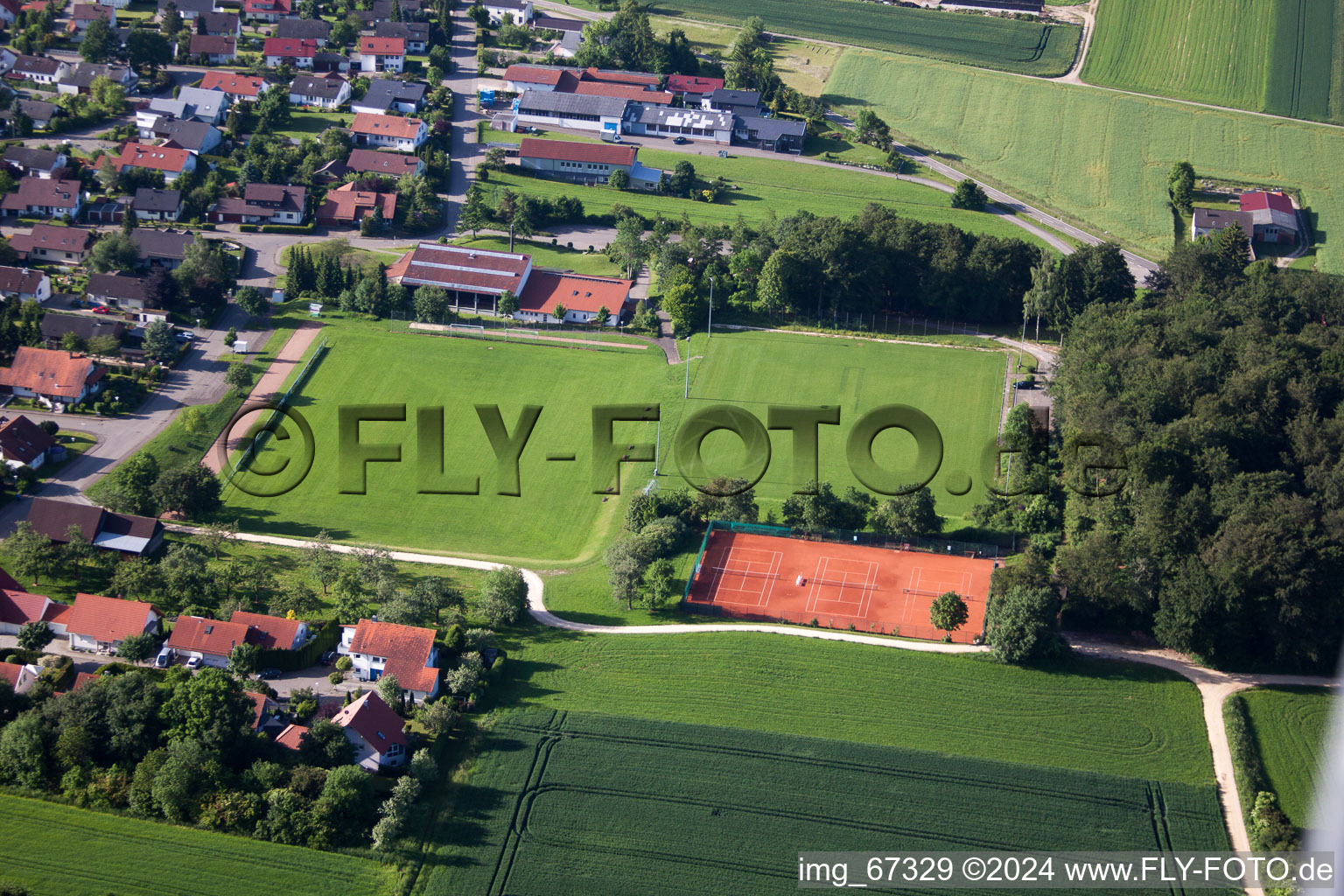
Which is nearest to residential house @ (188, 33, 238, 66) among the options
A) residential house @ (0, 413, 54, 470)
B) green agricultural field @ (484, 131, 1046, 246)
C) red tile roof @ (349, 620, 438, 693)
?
green agricultural field @ (484, 131, 1046, 246)

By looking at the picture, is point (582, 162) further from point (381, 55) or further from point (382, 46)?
point (382, 46)

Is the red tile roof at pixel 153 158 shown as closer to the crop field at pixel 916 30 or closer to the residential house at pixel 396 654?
the residential house at pixel 396 654

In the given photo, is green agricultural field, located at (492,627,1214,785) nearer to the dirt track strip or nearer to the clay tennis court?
the dirt track strip

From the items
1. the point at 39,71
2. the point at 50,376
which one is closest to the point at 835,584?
the point at 50,376

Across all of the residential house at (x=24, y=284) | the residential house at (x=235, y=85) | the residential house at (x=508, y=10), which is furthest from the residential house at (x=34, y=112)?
the residential house at (x=508, y=10)

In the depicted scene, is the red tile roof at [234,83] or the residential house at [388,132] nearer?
the residential house at [388,132]

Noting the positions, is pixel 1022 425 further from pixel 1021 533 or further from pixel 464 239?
pixel 464 239

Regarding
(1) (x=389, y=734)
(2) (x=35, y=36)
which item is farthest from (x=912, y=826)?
(2) (x=35, y=36)
